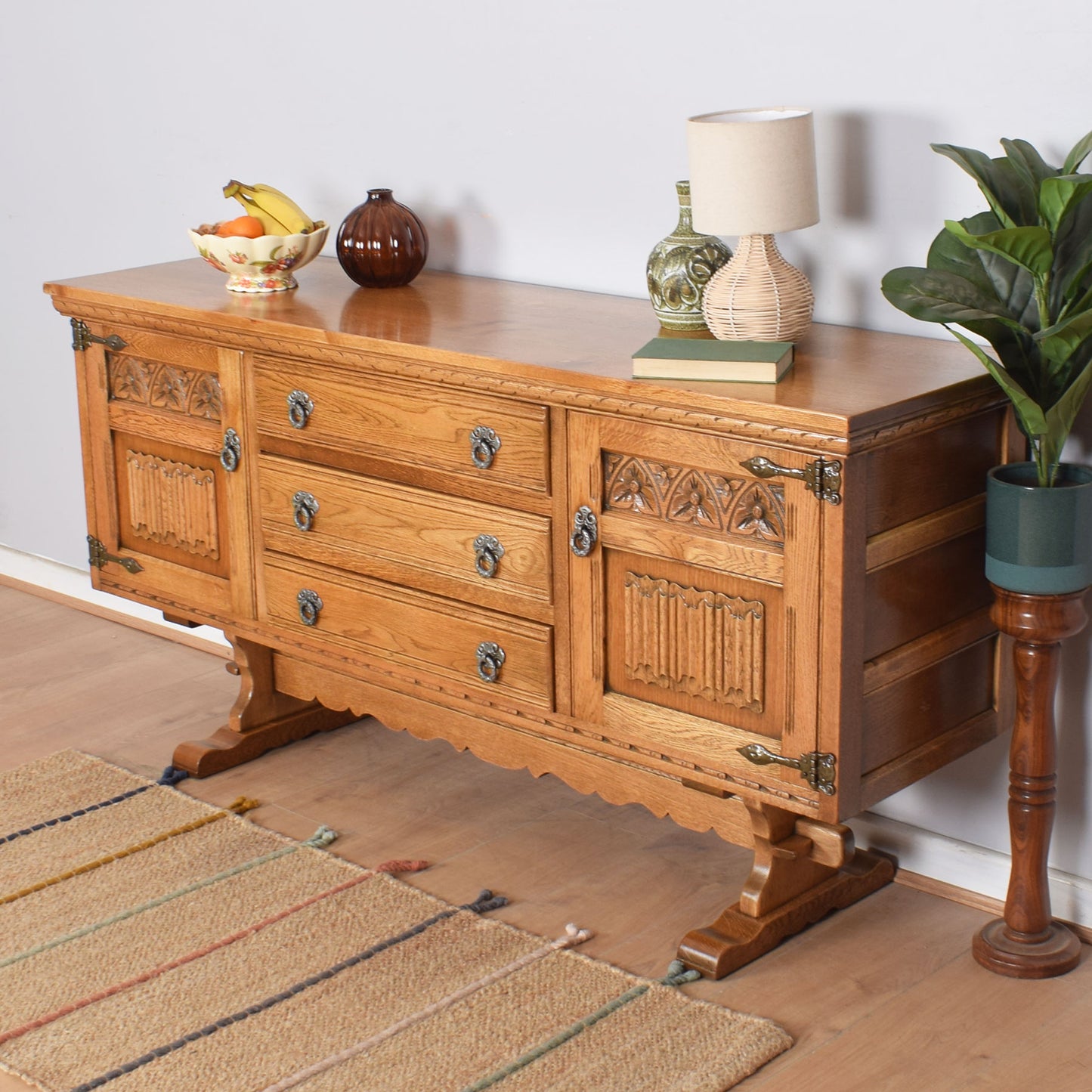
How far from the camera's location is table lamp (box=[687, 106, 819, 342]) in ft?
6.52

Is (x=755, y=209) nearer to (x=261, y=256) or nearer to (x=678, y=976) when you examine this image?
(x=261, y=256)

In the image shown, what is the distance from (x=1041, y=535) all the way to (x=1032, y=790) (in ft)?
1.21

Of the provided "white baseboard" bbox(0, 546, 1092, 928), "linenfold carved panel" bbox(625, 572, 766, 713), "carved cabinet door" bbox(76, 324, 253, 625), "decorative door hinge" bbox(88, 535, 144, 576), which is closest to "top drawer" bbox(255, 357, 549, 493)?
"carved cabinet door" bbox(76, 324, 253, 625)

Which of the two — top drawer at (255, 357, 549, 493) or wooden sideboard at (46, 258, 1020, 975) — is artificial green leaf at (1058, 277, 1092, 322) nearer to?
wooden sideboard at (46, 258, 1020, 975)

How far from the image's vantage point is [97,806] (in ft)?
8.74

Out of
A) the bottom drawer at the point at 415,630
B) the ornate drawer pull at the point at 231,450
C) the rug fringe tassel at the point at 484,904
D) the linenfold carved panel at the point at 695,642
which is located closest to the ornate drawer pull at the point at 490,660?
the bottom drawer at the point at 415,630

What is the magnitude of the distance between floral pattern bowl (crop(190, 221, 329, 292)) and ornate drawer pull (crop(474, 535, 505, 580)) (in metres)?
0.67

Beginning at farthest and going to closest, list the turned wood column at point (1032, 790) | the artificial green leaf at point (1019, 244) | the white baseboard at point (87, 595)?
the white baseboard at point (87, 595) < the turned wood column at point (1032, 790) < the artificial green leaf at point (1019, 244)

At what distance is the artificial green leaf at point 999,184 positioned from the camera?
6.00 feet

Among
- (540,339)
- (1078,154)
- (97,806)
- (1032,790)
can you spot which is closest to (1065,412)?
(1078,154)

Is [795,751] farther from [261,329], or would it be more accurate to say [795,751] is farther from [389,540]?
[261,329]

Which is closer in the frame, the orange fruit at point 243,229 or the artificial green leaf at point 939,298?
the artificial green leaf at point 939,298

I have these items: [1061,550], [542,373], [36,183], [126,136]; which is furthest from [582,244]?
[36,183]

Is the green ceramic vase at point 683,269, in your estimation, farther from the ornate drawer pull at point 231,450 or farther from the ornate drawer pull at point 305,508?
the ornate drawer pull at point 231,450
